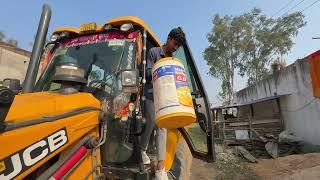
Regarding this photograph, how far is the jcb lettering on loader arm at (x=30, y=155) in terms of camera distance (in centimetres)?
189

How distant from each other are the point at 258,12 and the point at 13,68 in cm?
2751

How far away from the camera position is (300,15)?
123ft

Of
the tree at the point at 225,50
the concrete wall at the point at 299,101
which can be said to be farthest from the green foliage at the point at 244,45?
the concrete wall at the point at 299,101

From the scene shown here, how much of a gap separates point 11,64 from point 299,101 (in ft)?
76.3

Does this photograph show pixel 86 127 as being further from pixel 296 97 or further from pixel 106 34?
pixel 296 97

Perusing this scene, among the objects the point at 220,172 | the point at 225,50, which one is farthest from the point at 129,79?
the point at 225,50

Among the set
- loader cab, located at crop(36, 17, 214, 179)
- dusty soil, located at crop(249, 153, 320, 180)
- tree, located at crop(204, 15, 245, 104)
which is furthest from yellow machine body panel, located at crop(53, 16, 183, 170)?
tree, located at crop(204, 15, 245, 104)

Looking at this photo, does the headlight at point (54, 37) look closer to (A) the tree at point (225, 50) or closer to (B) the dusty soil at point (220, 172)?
(B) the dusty soil at point (220, 172)

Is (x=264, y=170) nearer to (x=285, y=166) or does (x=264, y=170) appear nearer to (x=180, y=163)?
(x=285, y=166)

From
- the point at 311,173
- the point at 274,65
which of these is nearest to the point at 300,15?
the point at 274,65

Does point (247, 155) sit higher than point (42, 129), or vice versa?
point (42, 129)

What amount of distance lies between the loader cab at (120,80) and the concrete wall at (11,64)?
1038 inches

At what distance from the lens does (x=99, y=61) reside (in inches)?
146

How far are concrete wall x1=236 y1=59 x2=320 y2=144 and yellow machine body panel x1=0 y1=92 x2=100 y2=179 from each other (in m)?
15.1
